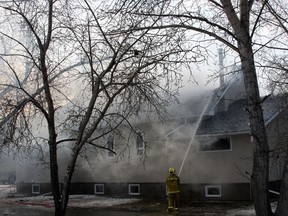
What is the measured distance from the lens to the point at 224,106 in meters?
18.4

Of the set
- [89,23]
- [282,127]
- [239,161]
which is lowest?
[239,161]

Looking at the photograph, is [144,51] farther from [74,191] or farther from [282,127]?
[74,191]

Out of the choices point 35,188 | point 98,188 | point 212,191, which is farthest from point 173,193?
point 35,188

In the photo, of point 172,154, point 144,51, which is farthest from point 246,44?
point 172,154

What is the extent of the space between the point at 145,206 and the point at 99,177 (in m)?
5.20

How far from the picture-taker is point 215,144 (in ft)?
54.2

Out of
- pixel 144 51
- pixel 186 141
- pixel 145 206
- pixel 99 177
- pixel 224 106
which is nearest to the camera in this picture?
pixel 144 51

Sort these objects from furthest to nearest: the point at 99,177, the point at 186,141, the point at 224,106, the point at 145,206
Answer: the point at 99,177 < the point at 224,106 < the point at 186,141 < the point at 145,206

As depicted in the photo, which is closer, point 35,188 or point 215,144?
point 215,144

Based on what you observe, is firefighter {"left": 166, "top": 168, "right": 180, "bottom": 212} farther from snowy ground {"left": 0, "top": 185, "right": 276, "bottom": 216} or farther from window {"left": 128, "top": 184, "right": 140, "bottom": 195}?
window {"left": 128, "top": 184, "right": 140, "bottom": 195}

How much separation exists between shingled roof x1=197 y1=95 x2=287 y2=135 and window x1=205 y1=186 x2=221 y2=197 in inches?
85.0

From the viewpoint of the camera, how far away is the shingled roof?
15.6 meters

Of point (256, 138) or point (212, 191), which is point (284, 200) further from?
point (212, 191)

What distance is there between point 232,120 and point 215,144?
3.82 ft
